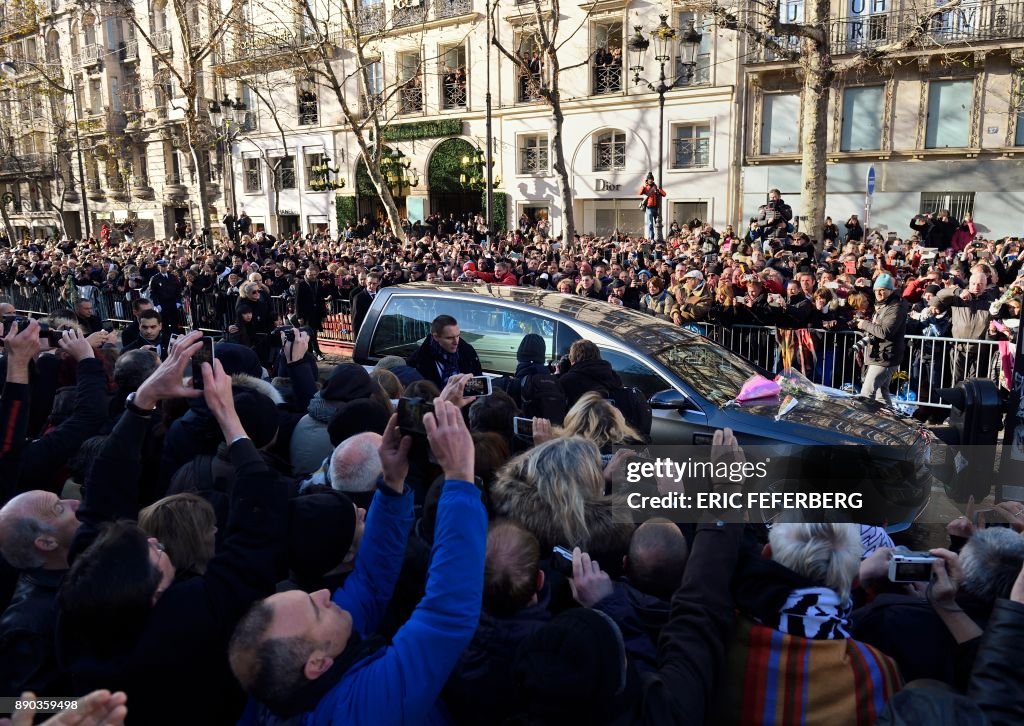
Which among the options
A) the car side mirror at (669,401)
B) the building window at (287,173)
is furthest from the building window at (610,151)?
the car side mirror at (669,401)

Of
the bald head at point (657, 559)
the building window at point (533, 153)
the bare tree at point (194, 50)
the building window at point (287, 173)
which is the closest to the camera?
the bald head at point (657, 559)

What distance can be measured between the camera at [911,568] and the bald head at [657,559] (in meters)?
0.62

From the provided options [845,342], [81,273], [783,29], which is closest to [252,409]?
[845,342]

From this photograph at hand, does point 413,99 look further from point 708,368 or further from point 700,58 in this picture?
point 708,368

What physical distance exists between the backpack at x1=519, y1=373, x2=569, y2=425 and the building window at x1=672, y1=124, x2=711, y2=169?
77.2 feet

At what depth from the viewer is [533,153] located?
30297 millimetres

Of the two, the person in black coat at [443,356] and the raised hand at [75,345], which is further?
the person in black coat at [443,356]

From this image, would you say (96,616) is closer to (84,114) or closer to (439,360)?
(439,360)

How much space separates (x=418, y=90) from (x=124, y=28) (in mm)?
21605

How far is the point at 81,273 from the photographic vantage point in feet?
56.9

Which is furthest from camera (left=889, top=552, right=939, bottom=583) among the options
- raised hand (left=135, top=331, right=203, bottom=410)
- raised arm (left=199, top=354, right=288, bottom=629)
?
raised hand (left=135, top=331, right=203, bottom=410)

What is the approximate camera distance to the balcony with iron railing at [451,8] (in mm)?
30062

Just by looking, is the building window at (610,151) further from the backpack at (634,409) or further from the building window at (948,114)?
the backpack at (634,409)

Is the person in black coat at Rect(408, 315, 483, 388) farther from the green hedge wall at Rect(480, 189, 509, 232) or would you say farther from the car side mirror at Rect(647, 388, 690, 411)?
the green hedge wall at Rect(480, 189, 509, 232)
